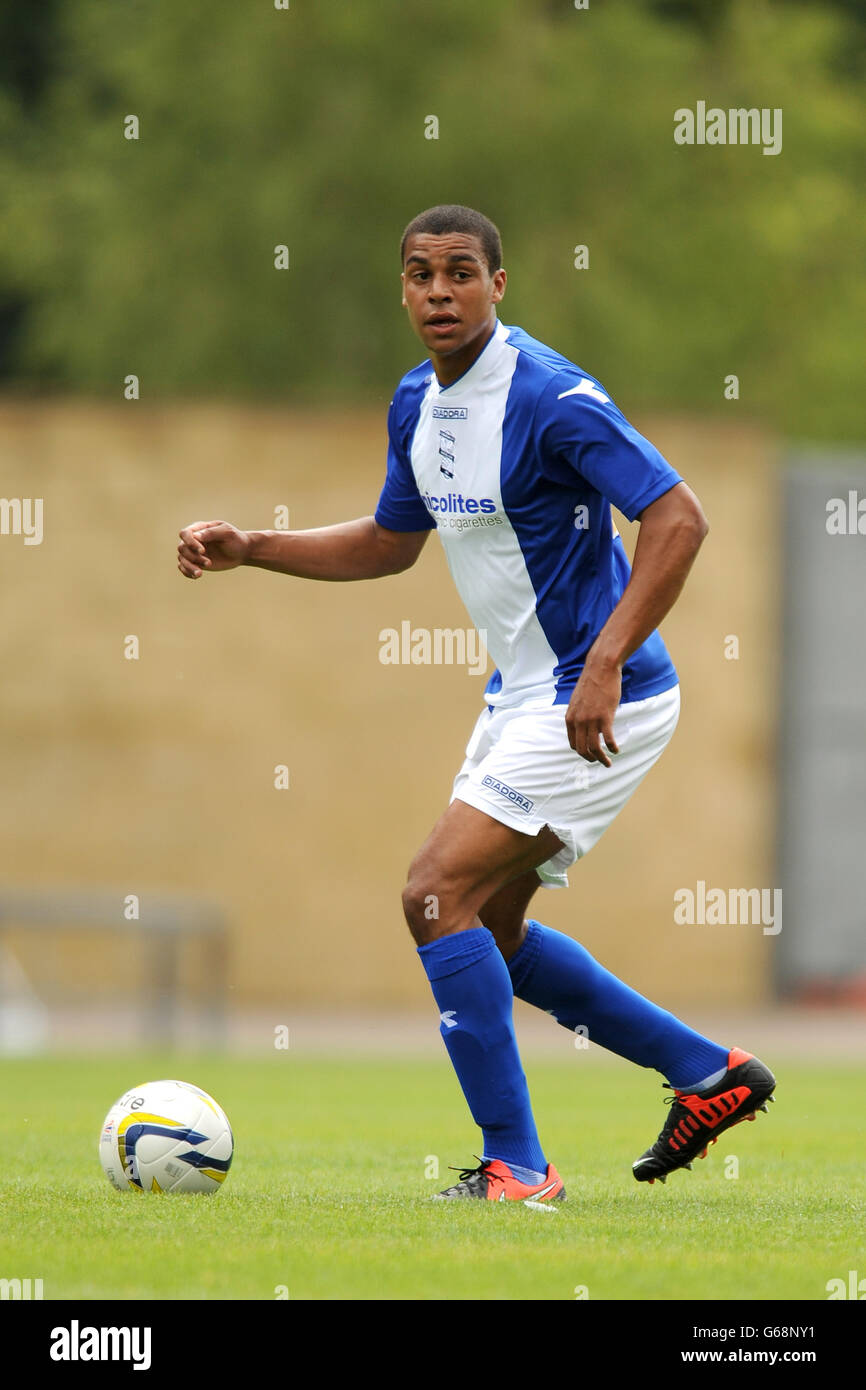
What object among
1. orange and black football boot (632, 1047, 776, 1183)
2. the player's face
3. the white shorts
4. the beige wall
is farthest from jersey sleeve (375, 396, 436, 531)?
the beige wall

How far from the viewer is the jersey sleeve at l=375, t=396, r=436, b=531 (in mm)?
6453

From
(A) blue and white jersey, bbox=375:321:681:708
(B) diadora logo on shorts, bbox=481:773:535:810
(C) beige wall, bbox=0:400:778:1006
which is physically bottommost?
(B) diadora logo on shorts, bbox=481:773:535:810

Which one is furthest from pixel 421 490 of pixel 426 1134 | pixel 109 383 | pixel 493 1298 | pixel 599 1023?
pixel 109 383

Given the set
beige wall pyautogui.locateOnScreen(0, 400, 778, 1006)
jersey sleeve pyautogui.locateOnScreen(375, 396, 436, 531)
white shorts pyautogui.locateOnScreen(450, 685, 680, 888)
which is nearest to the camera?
white shorts pyautogui.locateOnScreen(450, 685, 680, 888)

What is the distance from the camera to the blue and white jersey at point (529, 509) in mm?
5898

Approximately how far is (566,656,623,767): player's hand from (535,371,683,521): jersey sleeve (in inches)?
17.4

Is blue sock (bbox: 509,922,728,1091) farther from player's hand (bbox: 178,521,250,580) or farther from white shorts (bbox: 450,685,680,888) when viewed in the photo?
player's hand (bbox: 178,521,250,580)

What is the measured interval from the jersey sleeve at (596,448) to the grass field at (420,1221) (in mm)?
1912

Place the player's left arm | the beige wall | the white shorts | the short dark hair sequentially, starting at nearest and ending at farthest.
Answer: the player's left arm < the white shorts < the short dark hair < the beige wall

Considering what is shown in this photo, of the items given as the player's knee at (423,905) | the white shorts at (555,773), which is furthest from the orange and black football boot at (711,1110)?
the player's knee at (423,905)

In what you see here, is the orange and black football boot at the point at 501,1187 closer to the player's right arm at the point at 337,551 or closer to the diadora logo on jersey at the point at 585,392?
the player's right arm at the point at 337,551

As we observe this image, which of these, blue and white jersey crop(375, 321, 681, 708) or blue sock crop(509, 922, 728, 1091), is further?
blue sock crop(509, 922, 728, 1091)

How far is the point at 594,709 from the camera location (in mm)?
Answer: 5613

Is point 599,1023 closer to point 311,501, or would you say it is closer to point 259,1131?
point 259,1131
